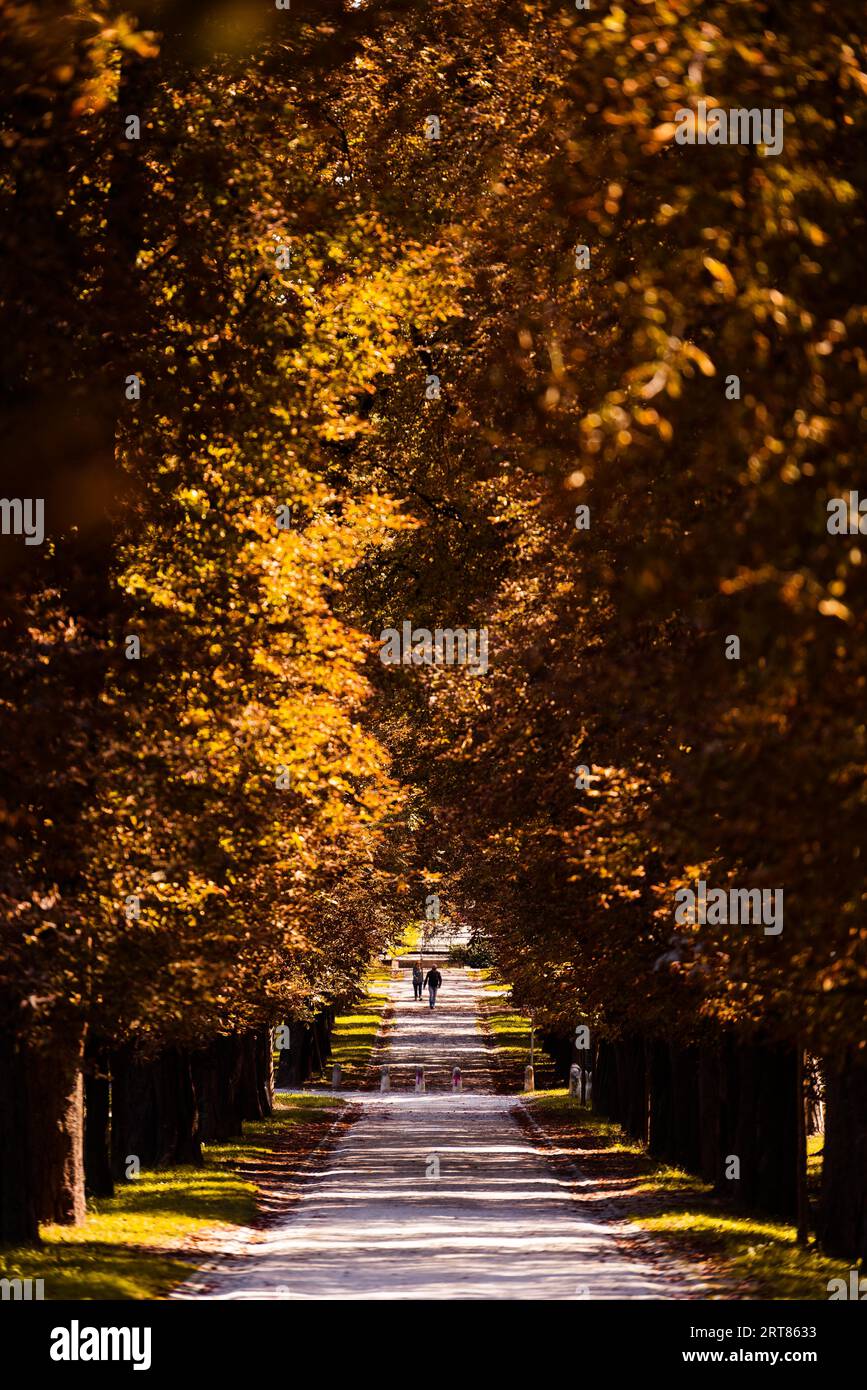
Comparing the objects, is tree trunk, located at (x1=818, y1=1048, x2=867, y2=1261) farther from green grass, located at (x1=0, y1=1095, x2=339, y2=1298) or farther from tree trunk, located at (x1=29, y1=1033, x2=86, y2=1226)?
tree trunk, located at (x1=29, y1=1033, x2=86, y2=1226)

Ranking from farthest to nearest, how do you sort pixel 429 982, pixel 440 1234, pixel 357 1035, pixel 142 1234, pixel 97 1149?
pixel 429 982, pixel 357 1035, pixel 97 1149, pixel 440 1234, pixel 142 1234

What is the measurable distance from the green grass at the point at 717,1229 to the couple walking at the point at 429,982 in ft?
189

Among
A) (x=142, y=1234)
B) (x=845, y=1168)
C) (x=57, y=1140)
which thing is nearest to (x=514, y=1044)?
(x=142, y=1234)

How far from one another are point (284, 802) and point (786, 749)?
37.7 ft

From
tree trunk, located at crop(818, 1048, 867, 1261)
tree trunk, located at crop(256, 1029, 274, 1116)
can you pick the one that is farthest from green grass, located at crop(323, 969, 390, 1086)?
tree trunk, located at crop(818, 1048, 867, 1261)

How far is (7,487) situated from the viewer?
15.0 metres

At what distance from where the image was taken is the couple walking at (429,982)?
9949cm

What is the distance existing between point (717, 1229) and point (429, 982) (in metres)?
77.1

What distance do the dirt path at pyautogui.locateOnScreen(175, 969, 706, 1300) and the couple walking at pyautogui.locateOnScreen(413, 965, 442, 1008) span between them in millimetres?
51518

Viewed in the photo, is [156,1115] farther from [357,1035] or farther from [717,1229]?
[357,1035]

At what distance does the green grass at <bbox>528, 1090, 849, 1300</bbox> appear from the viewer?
18.4 meters

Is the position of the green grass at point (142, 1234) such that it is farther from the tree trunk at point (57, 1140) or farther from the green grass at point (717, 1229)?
the green grass at point (717, 1229)

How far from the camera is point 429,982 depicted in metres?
100

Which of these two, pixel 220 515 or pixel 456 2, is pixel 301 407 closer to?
pixel 220 515
